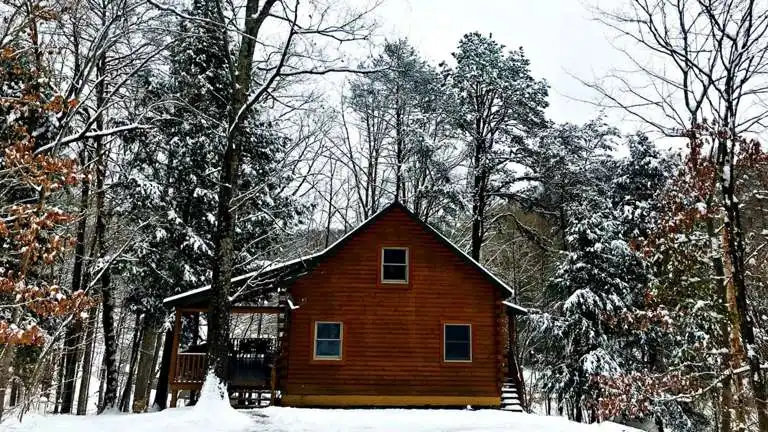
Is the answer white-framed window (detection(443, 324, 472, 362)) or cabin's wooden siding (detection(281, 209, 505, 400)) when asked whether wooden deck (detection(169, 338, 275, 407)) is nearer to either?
cabin's wooden siding (detection(281, 209, 505, 400))

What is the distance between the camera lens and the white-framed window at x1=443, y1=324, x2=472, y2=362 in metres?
15.6

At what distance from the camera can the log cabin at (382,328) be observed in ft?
49.6

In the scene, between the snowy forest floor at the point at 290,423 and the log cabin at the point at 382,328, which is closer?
the snowy forest floor at the point at 290,423

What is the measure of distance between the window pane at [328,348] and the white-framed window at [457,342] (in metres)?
2.92

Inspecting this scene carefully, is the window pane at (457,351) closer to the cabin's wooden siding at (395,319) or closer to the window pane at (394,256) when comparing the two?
the cabin's wooden siding at (395,319)

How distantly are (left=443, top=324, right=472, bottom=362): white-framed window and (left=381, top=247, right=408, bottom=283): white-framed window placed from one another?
1.84 m

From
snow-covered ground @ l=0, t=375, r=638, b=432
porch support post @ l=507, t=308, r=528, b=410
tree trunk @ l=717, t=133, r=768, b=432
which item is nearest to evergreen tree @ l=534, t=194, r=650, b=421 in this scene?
porch support post @ l=507, t=308, r=528, b=410

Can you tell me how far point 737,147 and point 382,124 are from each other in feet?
47.3

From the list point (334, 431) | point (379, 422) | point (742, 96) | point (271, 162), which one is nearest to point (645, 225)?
point (742, 96)

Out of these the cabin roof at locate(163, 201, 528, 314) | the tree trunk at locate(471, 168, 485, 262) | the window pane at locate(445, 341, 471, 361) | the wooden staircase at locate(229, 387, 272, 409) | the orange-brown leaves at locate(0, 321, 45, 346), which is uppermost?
the tree trunk at locate(471, 168, 485, 262)

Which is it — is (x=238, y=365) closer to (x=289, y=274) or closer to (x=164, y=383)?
(x=164, y=383)

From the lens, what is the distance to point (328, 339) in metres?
15.5

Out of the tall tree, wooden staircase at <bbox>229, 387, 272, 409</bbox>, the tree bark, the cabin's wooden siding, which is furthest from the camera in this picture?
→ the tall tree

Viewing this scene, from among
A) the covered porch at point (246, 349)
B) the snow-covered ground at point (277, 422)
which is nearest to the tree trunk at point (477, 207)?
the covered porch at point (246, 349)
